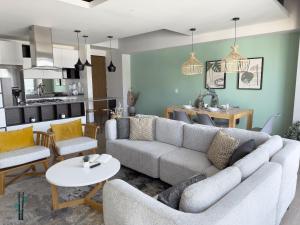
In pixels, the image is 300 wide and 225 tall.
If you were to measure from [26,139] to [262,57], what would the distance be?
15.6ft

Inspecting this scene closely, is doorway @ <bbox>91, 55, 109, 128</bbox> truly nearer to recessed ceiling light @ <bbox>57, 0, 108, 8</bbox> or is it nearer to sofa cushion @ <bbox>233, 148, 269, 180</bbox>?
recessed ceiling light @ <bbox>57, 0, 108, 8</bbox>

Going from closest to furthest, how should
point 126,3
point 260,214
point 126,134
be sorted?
point 260,214, point 126,3, point 126,134

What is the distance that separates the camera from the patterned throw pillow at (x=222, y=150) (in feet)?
7.71

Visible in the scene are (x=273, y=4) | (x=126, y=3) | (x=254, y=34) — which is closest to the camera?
(x=126, y=3)

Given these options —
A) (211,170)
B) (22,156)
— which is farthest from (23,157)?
(211,170)

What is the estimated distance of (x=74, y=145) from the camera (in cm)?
335

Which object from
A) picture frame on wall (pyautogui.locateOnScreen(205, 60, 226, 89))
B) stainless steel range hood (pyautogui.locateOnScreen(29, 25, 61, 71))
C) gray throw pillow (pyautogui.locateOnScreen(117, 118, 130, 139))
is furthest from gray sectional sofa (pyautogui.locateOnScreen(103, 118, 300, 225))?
stainless steel range hood (pyautogui.locateOnScreen(29, 25, 61, 71))

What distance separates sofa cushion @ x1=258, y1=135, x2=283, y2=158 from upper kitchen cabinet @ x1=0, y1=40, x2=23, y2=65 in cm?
590

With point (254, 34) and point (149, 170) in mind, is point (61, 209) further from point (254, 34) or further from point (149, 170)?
point (254, 34)

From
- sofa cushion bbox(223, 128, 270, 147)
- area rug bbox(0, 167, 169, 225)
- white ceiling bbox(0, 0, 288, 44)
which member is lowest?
area rug bbox(0, 167, 169, 225)

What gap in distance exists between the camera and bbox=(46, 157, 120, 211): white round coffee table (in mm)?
2084

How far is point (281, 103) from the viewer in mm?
4477

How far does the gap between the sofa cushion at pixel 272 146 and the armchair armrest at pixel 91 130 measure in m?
2.59

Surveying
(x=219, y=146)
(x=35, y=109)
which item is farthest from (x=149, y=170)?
(x=35, y=109)
